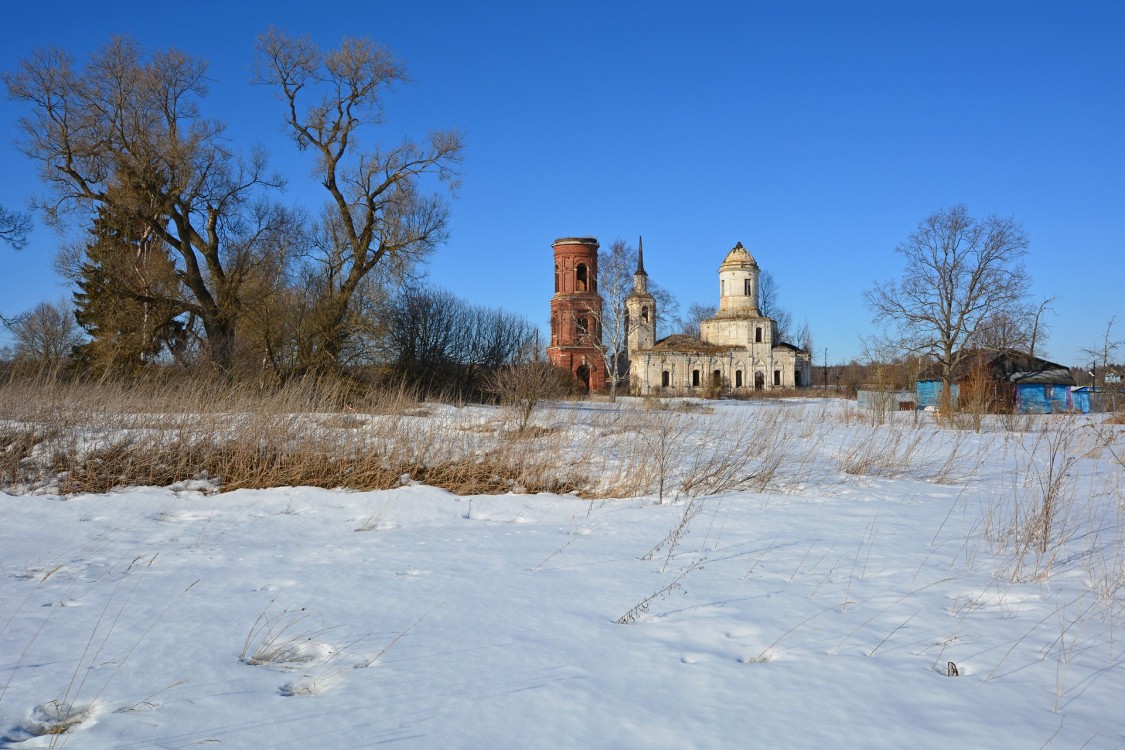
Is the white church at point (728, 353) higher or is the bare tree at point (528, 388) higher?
the white church at point (728, 353)

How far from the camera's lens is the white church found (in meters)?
49.1

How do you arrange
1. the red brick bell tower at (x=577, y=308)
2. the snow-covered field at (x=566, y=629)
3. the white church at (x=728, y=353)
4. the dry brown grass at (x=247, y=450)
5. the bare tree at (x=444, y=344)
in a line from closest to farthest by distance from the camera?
the snow-covered field at (x=566, y=629)
the dry brown grass at (x=247, y=450)
the bare tree at (x=444, y=344)
the red brick bell tower at (x=577, y=308)
the white church at (x=728, y=353)

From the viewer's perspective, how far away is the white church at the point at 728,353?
4909cm

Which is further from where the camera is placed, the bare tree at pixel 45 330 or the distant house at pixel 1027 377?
the bare tree at pixel 45 330

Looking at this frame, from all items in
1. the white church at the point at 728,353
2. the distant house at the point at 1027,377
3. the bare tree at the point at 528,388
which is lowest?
the bare tree at the point at 528,388

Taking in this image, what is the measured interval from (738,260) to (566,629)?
50960mm

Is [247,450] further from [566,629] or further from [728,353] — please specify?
[728,353]

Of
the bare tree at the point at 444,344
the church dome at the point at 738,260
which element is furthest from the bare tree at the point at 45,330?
the church dome at the point at 738,260

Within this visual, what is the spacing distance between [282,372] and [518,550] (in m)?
17.0

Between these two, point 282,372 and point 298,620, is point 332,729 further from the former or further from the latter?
point 282,372

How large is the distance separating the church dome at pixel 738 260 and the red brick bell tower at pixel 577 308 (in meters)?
13.2

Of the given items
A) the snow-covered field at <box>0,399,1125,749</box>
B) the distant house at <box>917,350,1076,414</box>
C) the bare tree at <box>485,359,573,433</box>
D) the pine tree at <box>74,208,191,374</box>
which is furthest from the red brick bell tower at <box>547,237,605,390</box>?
the snow-covered field at <box>0,399,1125,749</box>

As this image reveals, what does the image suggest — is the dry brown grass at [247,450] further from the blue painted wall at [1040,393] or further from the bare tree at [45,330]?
the bare tree at [45,330]

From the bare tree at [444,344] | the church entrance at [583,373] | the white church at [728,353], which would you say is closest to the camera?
the bare tree at [444,344]
